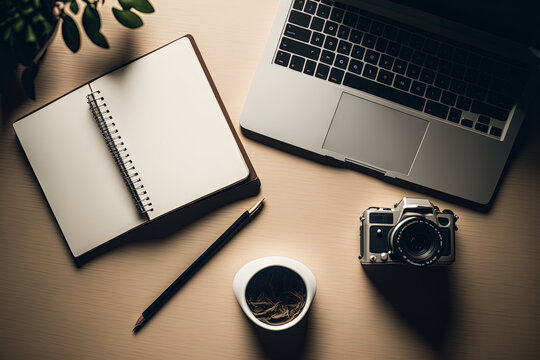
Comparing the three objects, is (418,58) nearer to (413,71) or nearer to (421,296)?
(413,71)

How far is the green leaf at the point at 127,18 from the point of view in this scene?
2.13ft

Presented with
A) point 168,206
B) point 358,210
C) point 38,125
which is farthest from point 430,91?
point 38,125

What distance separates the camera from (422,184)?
71 cm

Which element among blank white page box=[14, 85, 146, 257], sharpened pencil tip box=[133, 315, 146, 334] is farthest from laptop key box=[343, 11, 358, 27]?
sharpened pencil tip box=[133, 315, 146, 334]

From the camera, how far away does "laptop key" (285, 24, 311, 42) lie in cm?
69

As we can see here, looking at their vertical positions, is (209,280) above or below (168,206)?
below

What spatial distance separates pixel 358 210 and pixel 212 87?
0.33 m

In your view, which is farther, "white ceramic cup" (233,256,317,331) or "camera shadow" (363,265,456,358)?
"camera shadow" (363,265,456,358)

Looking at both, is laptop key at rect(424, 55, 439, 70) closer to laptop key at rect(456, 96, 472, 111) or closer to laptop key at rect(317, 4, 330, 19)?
laptop key at rect(456, 96, 472, 111)

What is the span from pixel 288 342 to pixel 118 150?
440 millimetres

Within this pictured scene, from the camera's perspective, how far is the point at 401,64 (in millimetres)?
698

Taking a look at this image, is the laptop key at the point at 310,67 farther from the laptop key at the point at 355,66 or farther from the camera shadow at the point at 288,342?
the camera shadow at the point at 288,342

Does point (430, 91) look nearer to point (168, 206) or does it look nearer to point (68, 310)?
point (168, 206)

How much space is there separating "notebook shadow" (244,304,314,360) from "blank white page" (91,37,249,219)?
273mm
